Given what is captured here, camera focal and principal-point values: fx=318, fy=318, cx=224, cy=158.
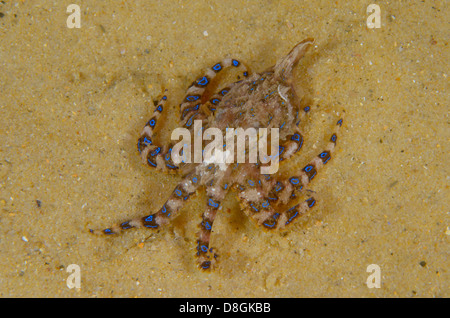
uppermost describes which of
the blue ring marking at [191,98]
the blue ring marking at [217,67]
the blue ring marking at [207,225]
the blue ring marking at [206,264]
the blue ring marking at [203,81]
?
the blue ring marking at [217,67]

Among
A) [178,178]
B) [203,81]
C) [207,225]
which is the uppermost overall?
[203,81]

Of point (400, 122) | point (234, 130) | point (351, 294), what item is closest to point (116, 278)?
point (234, 130)

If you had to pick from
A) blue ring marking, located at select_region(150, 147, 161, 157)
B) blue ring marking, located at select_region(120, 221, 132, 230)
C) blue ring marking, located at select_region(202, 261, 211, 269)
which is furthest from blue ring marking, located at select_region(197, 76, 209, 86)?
blue ring marking, located at select_region(202, 261, 211, 269)

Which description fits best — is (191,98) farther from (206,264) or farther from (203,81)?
(206,264)

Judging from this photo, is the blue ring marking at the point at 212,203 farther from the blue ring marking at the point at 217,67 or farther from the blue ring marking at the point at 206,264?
the blue ring marking at the point at 217,67

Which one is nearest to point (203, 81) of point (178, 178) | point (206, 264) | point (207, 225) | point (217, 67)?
point (217, 67)

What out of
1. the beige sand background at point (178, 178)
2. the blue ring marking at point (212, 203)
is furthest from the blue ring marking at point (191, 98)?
the blue ring marking at point (212, 203)

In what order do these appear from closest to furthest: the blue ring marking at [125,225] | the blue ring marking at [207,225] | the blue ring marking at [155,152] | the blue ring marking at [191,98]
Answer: the blue ring marking at [207,225] → the blue ring marking at [125,225] → the blue ring marking at [155,152] → the blue ring marking at [191,98]

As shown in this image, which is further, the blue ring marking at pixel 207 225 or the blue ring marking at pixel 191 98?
the blue ring marking at pixel 191 98
